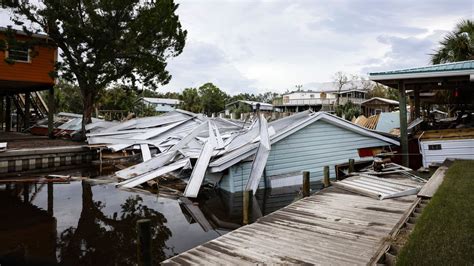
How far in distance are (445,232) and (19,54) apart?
74.3ft

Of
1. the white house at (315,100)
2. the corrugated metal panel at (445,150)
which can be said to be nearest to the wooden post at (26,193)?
the corrugated metal panel at (445,150)

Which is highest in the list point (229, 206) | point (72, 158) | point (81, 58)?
point (81, 58)

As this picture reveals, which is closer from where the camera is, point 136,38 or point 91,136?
point 91,136

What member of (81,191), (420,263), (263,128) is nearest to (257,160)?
(263,128)

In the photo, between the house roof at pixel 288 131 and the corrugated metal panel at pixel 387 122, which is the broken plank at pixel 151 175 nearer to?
the house roof at pixel 288 131

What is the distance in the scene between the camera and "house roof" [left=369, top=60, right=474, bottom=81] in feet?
39.4

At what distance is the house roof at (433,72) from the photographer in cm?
1202

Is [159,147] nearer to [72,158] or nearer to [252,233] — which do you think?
[72,158]

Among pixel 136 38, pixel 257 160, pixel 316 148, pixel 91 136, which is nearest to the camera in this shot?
pixel 257 160

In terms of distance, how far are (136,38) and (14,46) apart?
272 inches

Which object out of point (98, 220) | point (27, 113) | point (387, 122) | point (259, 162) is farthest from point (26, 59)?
point (387, 122)

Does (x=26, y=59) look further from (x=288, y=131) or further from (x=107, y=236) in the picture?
(x=107, y=236)

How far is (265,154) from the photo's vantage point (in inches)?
472

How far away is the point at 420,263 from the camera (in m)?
4.39
